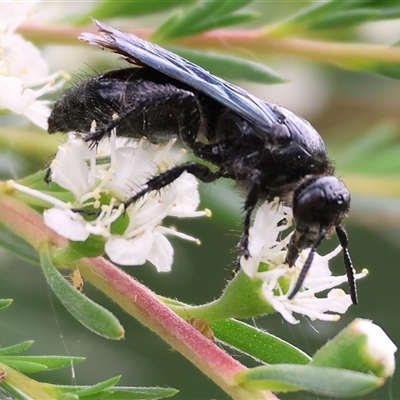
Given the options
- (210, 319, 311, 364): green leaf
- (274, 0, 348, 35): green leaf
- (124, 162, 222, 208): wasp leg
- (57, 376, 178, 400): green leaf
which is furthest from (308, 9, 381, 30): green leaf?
(57, 376, 178, 400): green leaf

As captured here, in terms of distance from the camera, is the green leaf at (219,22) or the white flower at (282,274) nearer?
the white flower at (282,274)

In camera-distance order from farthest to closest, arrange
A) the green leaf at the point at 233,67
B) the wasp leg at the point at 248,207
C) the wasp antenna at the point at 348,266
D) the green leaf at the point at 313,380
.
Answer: the green leaf at the point at 233,67, the wasp antenna at the point at 348,266, the wasp leg at the point at 248,207, the green leaf at the point at 313,380

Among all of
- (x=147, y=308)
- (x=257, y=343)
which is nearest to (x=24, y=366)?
(x=147, y=308)

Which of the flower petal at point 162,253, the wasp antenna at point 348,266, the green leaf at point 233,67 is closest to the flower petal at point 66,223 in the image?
the flower petal at point 162,253

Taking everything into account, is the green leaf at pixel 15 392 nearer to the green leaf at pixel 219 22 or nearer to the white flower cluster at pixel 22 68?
the white flower cluster at pixel 22 68

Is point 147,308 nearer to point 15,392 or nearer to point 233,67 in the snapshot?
point 15,392

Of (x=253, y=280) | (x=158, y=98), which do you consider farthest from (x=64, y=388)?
(x=158, y=98)

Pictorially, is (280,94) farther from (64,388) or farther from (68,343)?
(64,388)
